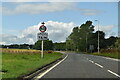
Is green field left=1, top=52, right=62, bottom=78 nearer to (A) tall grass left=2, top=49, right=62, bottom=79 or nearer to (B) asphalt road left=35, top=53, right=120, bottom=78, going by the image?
(A) tall grass left=2, top=49, right=62, bottom=79

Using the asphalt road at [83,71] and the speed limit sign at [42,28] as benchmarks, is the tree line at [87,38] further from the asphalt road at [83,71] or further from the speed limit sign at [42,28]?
the asphalt road at [83,71]

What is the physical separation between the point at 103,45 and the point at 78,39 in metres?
16.4

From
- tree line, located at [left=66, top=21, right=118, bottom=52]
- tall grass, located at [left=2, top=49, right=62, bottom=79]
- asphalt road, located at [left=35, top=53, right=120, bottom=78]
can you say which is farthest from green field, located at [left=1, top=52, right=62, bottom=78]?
tree line, located at [left=66, top=21, right=118, bottom=52]

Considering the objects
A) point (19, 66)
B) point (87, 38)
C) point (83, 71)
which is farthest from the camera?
point (87, 38)

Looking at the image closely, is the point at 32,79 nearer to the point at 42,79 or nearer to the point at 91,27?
the point at 42,79

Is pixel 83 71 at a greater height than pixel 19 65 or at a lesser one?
lesser

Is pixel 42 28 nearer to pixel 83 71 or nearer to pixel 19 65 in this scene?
pixel 19 65

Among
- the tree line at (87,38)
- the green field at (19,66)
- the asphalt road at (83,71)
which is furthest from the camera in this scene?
the tree line at (87,38)

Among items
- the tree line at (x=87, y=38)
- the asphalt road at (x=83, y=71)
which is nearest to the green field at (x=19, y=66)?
the asphalt road at (x=83, y=71)

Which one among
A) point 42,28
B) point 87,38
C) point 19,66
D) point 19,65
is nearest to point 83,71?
point 19,66

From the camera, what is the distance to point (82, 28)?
13725cm

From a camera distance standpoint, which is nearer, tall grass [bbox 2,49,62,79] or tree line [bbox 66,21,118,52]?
tall grass [bbox 2,49,62,79]

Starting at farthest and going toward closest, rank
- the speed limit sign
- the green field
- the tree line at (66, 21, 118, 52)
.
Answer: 1. the tree line at (66, 21, 118, 52)
2. the speed limit sign
3. the green field

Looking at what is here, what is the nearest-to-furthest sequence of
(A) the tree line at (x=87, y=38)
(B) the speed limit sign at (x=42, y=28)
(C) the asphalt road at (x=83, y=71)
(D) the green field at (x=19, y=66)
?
(D) the green field at (x=19, y=66) < (C) the asphalt road at (x=83, y=71) < (B) the speed limit sign at (x=42, y=28) < (A) the tree line at (x=87, y=38)
